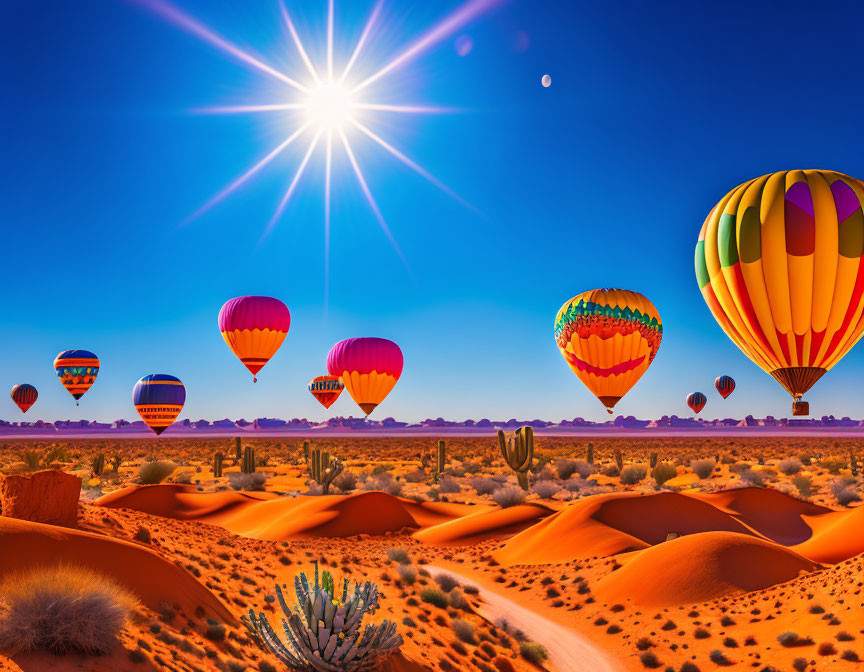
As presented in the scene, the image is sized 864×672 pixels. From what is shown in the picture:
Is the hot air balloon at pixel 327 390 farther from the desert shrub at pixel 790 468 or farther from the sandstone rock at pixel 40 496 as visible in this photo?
the sandstone rock at pixel 40 496

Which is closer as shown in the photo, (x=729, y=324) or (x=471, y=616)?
(x=471, y=616)

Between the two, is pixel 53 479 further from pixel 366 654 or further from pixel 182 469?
pixel 182 469

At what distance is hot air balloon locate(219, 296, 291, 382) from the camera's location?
52281 mm

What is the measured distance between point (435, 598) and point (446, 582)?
2.04m

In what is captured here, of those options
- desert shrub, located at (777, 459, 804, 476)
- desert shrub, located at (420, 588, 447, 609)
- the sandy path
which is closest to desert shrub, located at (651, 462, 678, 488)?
desert shrub, located at (777, 459, 804, 476)

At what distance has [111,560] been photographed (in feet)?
40.2

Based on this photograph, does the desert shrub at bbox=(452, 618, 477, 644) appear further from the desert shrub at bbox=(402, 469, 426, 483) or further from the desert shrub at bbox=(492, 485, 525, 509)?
the desert shrub at bbox=(402, 469, 426, 483)

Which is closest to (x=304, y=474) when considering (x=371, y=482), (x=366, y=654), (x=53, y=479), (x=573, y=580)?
(x=371, y=482)

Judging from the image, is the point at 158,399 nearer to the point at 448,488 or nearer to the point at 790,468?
the point at 448,488

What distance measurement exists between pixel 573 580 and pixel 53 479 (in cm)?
1705

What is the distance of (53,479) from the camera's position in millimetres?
14156

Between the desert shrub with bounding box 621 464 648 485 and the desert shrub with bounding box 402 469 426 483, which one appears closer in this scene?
the desert shrub with bounding box 621 464 648 485

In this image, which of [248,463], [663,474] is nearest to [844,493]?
[663,474]

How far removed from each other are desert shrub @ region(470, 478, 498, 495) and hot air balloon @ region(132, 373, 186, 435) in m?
28.9
